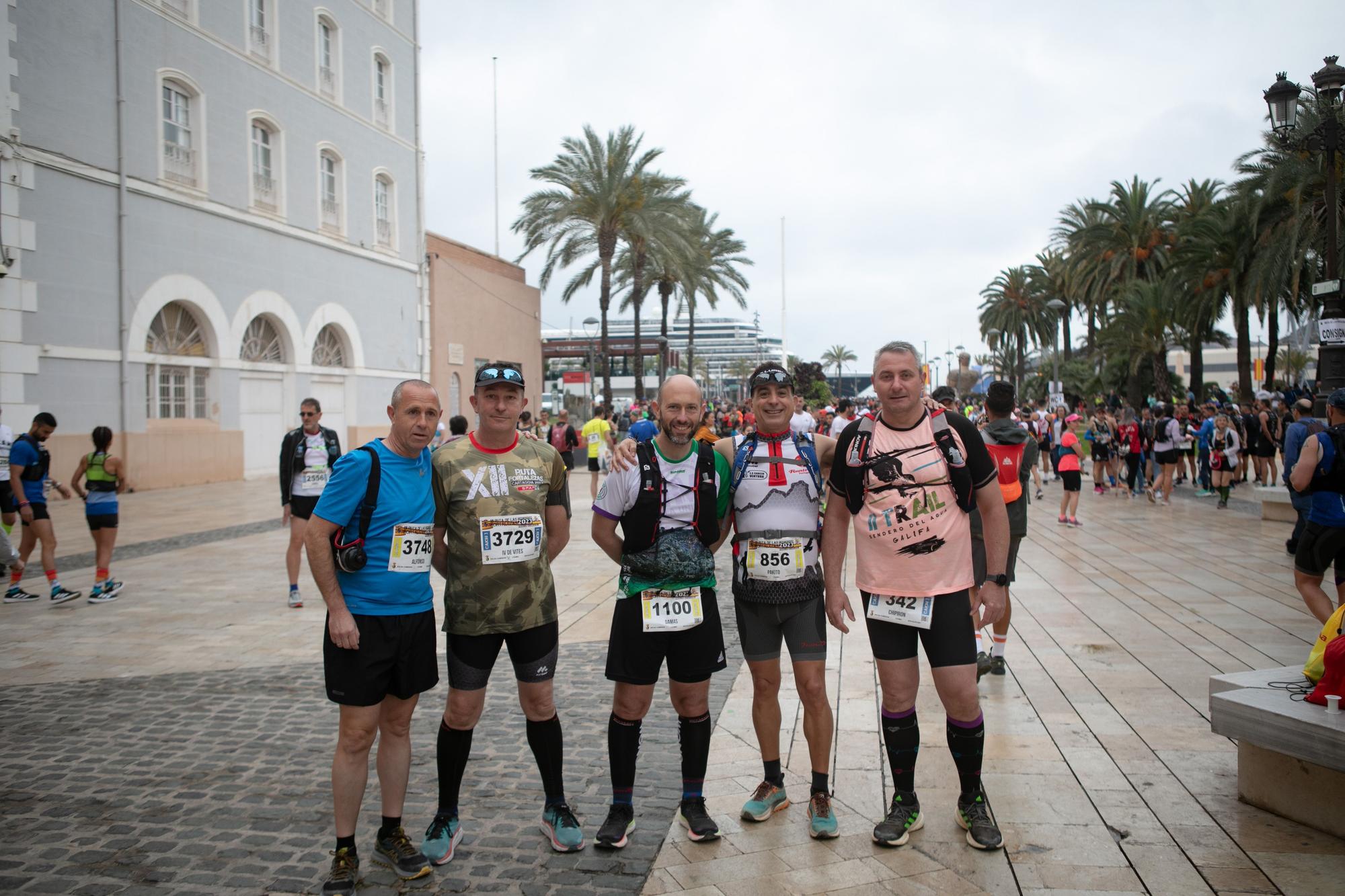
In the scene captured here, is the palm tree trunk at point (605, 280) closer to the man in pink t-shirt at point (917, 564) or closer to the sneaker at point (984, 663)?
the sneaker at point (984, 663)

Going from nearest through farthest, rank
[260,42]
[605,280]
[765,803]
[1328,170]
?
[765,803]
[1328,170]
[260,42]
[605,280]

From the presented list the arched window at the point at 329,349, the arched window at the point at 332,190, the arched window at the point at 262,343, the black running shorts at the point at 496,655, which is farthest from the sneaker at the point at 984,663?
the arched window at the point at 332,190

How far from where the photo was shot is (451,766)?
3.83m

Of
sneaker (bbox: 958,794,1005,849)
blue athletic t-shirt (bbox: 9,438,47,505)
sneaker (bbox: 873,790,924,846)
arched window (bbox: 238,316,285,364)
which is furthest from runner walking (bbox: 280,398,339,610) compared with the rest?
arched window (bbox: 238,316,285,364)

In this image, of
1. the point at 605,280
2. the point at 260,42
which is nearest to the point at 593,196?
the point at 605,280

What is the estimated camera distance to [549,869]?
12.0 ft

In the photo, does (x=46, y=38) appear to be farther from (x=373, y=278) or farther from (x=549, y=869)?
(x=549, y=869)

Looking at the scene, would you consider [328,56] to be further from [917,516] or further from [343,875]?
[343,875]

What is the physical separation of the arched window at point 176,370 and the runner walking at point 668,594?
2037 centimetres

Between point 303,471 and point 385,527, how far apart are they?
17.9 ft

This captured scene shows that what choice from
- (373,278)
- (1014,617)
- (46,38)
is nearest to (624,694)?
(1014,617)

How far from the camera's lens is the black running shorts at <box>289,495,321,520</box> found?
855 centimetres

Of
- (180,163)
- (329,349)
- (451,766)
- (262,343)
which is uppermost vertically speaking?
(180,163)

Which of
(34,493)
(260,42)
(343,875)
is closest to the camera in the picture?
(343,875)
